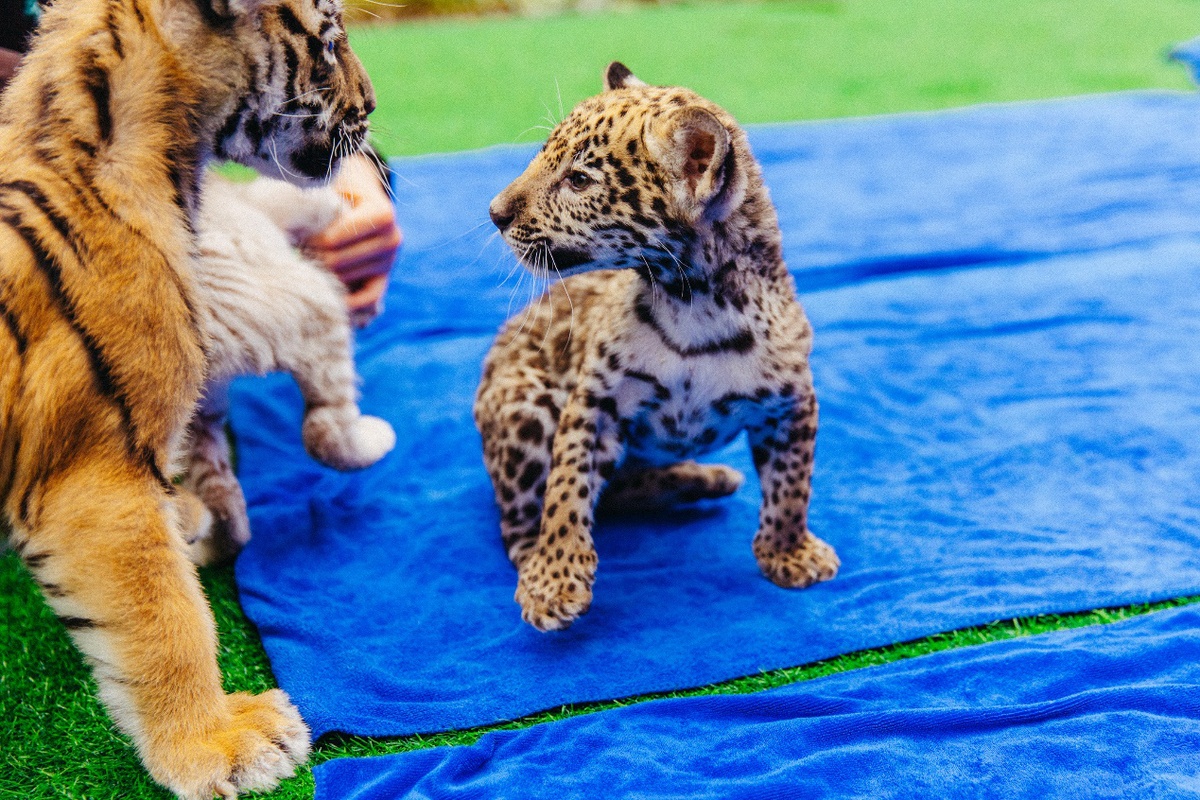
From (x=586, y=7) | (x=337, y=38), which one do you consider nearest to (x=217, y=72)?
(x=337, y=38)

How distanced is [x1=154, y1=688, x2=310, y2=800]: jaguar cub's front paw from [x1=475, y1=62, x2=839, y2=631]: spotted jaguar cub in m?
0.71

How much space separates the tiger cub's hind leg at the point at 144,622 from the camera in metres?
2.29

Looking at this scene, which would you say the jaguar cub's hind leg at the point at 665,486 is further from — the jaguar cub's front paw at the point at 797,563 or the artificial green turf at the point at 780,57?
the artificial green turf at the point at 780,57

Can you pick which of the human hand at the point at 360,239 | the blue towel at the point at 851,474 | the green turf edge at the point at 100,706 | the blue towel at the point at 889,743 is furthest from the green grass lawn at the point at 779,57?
the blue towel at the point at 889,743

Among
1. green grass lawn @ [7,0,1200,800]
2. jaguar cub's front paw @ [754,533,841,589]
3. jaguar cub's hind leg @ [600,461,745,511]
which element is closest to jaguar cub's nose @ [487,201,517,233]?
jaguar cub's hind leg @ [600,461,745,511]

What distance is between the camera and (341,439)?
3764mm

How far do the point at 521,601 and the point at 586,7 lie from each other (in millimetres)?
10464

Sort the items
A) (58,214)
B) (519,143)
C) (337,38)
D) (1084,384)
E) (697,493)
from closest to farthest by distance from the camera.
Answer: (58,214) → (337,38) → (697,493) → (1084,384) → (519,143)

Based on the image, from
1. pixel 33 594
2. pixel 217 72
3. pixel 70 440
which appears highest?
pixel 217 72

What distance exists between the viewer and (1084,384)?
4.21 m

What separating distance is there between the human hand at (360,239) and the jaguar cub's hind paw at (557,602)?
1811 millimetres

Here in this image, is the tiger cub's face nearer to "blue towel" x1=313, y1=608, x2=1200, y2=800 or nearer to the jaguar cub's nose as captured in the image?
the jaguar cub's nose

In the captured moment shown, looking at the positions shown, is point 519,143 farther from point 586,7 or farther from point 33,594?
point 586,7

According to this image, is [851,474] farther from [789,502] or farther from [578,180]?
[578,180]
